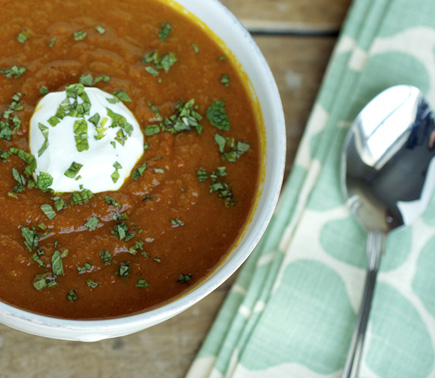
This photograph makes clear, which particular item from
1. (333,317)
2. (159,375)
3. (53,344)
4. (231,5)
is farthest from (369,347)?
(231,5)

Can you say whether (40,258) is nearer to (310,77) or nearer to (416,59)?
(310,77)

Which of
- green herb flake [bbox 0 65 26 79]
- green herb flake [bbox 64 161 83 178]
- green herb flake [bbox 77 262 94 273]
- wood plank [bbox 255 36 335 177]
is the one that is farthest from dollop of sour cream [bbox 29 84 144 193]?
wood plank [bbox 255 36 335 177]

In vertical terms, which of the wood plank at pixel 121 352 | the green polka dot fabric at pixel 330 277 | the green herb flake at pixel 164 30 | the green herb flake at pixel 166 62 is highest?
the green herb flake at pixel 164 30

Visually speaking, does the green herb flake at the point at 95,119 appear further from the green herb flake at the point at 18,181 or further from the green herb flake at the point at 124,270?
the green herb flake at the point at 124,270

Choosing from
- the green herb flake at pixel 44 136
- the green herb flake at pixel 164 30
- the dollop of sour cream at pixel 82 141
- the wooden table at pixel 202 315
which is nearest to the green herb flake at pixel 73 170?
the dollop of sour cream at pixel 82 141

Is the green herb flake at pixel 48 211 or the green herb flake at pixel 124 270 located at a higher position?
the green herb flake at pixel 48 211

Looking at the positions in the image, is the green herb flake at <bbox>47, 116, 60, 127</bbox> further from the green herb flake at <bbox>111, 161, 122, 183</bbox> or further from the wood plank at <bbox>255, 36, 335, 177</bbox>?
the wood plank at <bbox>255, 36, 335, 177</bbox>
